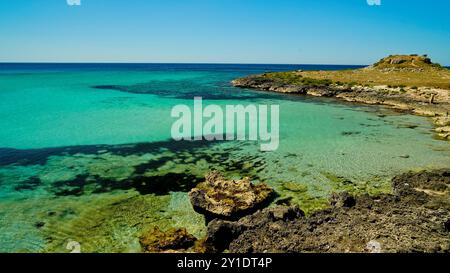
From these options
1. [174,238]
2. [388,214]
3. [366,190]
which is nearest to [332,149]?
[366,190]

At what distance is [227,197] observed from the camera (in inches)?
577

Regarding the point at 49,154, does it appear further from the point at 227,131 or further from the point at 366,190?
the point at 366,190

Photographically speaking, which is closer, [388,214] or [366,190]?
[388,214]

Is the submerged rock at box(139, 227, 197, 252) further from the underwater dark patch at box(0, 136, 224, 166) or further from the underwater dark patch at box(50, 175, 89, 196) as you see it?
the underwater dark patch at box(0, 136, 224, 166)

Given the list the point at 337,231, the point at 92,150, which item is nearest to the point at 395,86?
the point at 92,150

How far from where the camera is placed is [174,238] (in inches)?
444

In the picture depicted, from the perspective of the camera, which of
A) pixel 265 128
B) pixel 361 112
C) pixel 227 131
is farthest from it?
pixel 361 112

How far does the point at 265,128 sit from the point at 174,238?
21301 millimetres

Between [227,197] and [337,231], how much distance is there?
5.20 m

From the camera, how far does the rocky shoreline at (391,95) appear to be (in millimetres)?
37278

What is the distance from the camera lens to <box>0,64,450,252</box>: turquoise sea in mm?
13296

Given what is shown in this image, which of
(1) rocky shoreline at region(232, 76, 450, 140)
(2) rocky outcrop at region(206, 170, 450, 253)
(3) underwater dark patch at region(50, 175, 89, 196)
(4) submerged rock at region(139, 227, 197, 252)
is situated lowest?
(4) submerged rock at region(139, 227, 197, 252)

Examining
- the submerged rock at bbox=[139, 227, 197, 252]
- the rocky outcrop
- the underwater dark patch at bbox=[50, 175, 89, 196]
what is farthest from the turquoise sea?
the rocky outcrop
